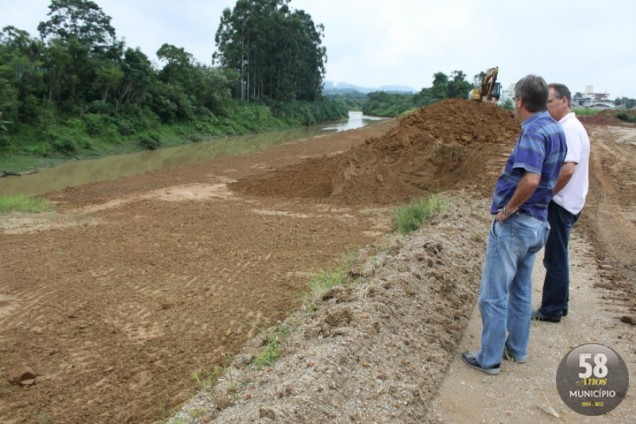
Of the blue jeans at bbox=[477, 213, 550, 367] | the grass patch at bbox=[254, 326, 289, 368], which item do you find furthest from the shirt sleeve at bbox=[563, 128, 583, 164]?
the grass patch at bbox=[254, 326, 289, 368]

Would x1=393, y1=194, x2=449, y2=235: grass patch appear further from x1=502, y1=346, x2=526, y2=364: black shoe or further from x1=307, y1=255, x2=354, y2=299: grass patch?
x1=502, y1=346, x2=526, y2=364: black shoe

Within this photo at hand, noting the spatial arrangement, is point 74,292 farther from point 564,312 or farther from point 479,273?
point 564,312

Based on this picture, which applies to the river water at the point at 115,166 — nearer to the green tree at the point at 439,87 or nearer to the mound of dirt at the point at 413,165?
the mound of dirt at the point at 413,165

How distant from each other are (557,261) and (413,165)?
8272 mm

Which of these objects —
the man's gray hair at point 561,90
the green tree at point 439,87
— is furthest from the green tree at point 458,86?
the man's gray hair at point 561,90

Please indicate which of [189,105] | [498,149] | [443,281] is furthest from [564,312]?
[189,105]

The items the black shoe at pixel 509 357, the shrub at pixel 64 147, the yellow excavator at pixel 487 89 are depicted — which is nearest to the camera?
the black shoe at pixel 509 357

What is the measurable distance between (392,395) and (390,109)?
242ft

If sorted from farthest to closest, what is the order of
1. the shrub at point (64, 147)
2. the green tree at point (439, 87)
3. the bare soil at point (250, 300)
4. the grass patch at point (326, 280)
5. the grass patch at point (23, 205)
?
1. the green tree at point (439, 87)
2. the shrub at point (64, 147)
3. the grass patch at point (23, 205)
4. the grass patch at point (326, 280)
5. the bare soil at point (250, 300)

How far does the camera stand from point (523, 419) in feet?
9.09

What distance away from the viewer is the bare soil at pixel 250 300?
311 cm

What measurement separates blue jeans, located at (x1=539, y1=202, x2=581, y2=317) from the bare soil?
14.6 inches

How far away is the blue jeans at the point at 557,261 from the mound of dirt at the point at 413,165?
5.73m

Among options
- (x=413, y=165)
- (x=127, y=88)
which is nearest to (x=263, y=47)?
(x=127, y=88)
